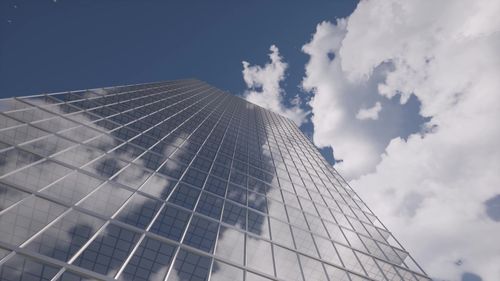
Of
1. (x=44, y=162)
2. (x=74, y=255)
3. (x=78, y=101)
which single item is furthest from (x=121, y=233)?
(x=78, y=101)

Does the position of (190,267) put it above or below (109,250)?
above

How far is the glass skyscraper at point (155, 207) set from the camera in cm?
1512

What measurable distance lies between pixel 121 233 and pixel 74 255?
8.20 ft

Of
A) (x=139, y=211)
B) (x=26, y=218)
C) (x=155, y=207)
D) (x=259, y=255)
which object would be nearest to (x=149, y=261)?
(x=139, y=211)

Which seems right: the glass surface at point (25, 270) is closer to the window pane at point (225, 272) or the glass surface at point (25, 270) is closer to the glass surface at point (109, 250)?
the glass surface at point (109, 250)

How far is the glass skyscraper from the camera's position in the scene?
49.6 ft

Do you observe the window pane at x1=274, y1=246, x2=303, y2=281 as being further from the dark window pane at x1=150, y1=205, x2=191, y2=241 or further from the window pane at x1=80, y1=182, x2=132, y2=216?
the window pane at x1=80, y1=182, x2=132, y2=216

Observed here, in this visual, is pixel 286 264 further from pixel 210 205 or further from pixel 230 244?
pixel 210 205

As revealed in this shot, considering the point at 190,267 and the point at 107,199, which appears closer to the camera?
the point at 190,267

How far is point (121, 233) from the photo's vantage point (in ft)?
54.6

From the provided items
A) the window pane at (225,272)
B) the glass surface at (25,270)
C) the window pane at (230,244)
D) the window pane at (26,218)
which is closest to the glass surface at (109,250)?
the window pane at (26,218)

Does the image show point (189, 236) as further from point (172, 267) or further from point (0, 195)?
point (0, 195)

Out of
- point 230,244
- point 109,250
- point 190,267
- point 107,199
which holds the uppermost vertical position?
point 107,199

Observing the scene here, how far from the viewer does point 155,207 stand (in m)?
21.2
